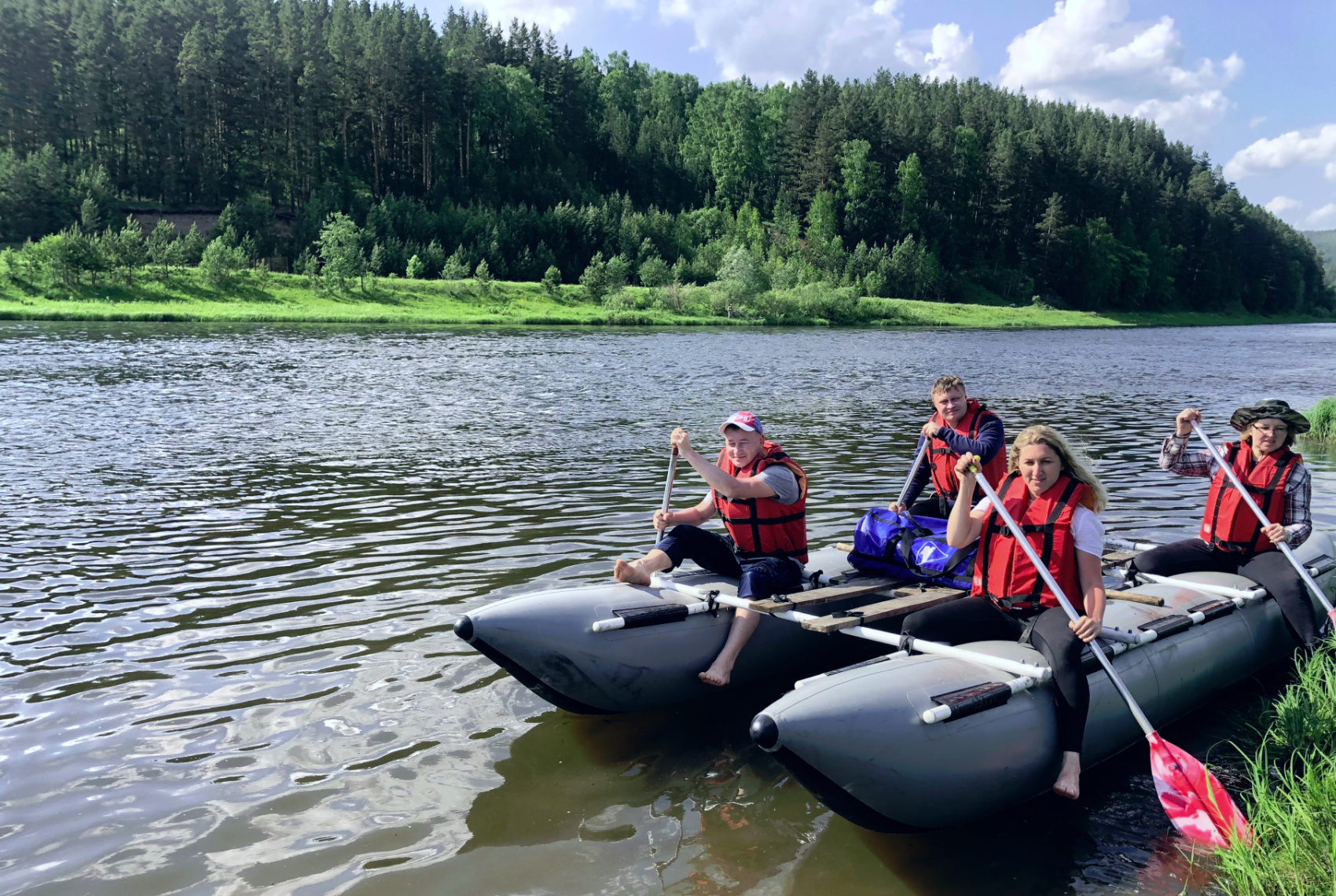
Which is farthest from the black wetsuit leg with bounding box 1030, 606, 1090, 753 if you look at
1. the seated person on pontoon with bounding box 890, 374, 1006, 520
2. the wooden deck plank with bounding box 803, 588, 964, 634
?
the seated person on pontoon with bounding box 890, 374, 1006, 520

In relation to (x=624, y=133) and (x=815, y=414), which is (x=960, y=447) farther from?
(x=624, y=133)

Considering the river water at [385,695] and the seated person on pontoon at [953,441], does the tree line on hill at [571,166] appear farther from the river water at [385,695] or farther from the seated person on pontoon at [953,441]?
the seated person on pontoon at [953,441]

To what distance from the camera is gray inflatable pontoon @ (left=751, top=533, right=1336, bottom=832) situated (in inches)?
166

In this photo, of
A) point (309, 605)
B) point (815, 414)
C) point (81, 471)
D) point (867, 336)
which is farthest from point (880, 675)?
point (867, 336)

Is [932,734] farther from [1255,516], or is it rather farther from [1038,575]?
[1255,516]

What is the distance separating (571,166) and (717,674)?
343 feet

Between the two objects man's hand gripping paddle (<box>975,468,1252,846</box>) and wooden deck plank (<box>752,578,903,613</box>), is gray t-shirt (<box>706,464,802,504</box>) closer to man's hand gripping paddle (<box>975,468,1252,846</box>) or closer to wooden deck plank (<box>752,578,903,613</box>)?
wooden deck plank (<box>752,578,903,613</box>)

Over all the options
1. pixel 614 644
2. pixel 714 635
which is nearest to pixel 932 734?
pixel 714 635

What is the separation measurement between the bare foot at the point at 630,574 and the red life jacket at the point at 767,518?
2.40 ft

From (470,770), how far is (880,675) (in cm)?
229

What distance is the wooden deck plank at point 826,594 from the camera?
5.84 meters

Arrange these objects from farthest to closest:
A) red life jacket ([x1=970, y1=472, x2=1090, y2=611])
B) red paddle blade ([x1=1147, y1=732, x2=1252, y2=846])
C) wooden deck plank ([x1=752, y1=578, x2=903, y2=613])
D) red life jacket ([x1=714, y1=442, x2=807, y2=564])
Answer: red life jacket ([x1=714, y1=442, x2=807, y2=564]), wooden deck plank ([x1=752, y1=578, x2=903, y2=613]), red life jacket ([x1=970, y1=472, x2=1090, y2=611]), red paddle blade ([x1=1147, y1=732, x2=1252, y2=846])

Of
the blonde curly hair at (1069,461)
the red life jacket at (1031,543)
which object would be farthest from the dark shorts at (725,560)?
the blonde curly hair at (1069,461)

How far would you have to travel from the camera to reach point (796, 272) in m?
75.2
